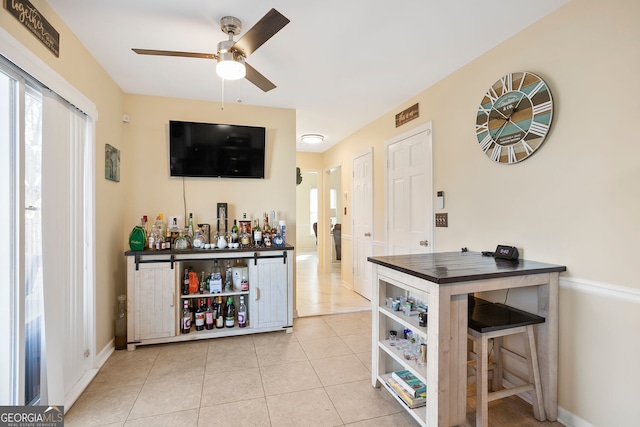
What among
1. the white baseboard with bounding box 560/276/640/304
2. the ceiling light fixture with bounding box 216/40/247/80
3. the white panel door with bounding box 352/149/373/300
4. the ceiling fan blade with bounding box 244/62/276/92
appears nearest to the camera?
the white baseboard with bounding box 560/276/640/304

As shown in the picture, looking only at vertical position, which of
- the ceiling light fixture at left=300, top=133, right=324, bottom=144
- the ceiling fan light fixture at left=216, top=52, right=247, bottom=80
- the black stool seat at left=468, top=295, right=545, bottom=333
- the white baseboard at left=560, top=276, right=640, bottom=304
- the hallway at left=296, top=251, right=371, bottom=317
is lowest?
the hallway at left=296, top=251, right=371, bottom=317

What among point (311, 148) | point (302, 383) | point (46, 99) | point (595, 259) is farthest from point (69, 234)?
point (311, 148)

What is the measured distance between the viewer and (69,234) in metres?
2.05

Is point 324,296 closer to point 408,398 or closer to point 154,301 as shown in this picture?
point 154,301

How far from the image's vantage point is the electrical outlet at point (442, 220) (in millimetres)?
2768

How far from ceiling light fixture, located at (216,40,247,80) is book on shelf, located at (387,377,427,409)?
2.31 meters

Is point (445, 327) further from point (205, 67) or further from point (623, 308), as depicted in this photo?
point (205, 67)

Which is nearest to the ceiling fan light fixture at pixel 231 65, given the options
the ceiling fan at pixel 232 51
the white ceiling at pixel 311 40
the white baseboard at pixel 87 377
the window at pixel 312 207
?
the ceiling fan at pixel 232 51

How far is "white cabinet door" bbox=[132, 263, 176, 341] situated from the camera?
108 inches

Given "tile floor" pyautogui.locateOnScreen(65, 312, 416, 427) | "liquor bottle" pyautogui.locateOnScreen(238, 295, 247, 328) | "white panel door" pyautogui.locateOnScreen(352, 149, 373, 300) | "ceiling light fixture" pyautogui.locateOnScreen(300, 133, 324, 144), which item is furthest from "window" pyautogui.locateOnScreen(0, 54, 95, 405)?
"white panel door" pyautogui.locateOnScreen(352, 149, 373, 300)

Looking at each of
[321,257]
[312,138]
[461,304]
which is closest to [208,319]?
[461,304]

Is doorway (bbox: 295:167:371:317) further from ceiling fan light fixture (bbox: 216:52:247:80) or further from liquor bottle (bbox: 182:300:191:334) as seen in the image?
ceiling fan light fixture (bbox: 216:52:247:80)

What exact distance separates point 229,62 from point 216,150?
1.51 metres

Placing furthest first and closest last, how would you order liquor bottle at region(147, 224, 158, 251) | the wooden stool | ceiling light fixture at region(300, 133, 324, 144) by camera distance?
ceiling light fixture at region(300, 133, 324, 144), liquor bottle at region(147, 224, 158, 251), the wooden stool
